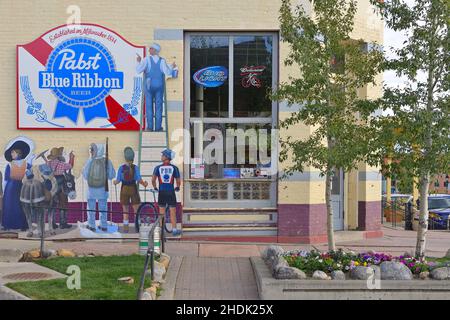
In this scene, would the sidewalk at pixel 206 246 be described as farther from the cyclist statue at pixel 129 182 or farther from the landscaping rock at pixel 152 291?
the landscaping rock at pixel 152 291

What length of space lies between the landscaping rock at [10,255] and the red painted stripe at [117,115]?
405 centimetres

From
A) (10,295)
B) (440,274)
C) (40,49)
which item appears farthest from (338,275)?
(40,49)

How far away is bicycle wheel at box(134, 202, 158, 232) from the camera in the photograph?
13.3 meters

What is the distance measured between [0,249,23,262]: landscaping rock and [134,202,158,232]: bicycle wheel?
341 centimetres

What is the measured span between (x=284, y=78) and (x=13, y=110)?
6.31 meters

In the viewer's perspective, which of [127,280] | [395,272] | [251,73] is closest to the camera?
[395,272]

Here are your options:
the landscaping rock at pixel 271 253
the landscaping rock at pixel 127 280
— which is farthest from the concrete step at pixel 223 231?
the landscaping rock at pixel 127 280

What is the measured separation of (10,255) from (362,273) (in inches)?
241

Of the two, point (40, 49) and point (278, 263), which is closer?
point (278, 263)

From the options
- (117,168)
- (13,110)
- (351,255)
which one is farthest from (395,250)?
(13,110)

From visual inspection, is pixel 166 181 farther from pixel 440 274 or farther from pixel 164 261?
pixel 440 274

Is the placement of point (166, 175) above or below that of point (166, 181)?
above

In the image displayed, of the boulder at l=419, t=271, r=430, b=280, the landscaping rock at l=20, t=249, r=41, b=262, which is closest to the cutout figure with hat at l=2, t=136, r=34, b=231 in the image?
the landscaping rock at l=20, t=249, r=41, b=262

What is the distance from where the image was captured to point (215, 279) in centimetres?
941
